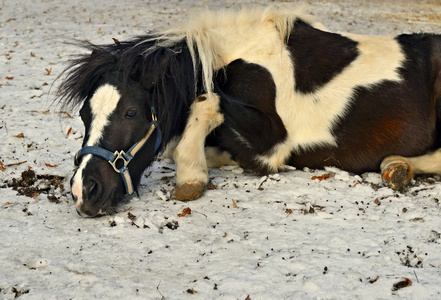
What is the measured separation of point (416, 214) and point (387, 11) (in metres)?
12.0

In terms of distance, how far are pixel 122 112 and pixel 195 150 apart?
0.63 metres

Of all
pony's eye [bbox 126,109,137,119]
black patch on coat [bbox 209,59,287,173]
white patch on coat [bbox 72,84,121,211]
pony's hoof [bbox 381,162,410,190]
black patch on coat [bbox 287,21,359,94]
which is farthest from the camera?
black patch on coat [bbox 287,21,359,94]

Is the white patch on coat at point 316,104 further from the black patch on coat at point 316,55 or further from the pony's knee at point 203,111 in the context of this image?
the pony's knee at point 203,111

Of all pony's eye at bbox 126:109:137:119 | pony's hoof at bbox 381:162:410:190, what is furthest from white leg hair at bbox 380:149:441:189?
pony's eye at bbox 126:109:137:119

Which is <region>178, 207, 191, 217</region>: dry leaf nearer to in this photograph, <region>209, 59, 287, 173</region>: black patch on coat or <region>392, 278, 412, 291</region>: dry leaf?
<region>209, 59, 287, 173</region>: black patch on coat

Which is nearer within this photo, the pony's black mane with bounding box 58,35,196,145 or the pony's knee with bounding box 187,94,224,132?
the pony's black mane with bounding box 58,35,196,145

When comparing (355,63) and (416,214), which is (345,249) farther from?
(355,63)

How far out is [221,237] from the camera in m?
2.72

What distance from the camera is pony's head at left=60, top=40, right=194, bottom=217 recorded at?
285cm

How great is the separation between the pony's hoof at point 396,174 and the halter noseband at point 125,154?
5.48 feet

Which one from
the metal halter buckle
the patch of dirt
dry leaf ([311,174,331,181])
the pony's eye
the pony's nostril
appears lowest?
dry leaf ([311,174,331,181])

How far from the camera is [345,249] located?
2.58 m

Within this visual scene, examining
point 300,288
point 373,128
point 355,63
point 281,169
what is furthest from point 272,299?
point 355,63

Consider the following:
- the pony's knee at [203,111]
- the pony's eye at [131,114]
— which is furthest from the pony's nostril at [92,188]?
the pony's knee at [203,111]
